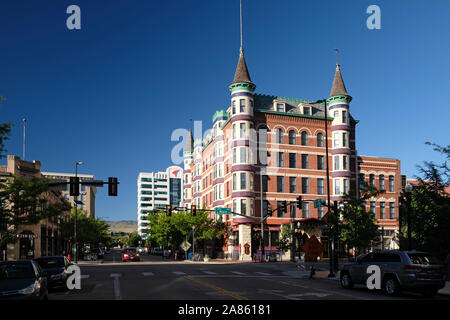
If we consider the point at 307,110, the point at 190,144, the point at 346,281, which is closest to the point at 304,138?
the point at 307,110

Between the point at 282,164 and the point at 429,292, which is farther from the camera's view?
the point at 282,164

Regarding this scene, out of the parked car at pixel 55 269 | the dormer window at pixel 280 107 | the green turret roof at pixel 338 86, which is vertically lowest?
the parked car at pixel 55 269

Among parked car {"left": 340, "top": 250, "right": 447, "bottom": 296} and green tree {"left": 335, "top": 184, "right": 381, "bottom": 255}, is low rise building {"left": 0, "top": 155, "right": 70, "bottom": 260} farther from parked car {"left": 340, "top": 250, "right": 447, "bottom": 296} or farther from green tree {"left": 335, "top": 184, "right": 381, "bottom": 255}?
parked car {"left": 340, "top": 250, "right": 447, "bottom": 296}

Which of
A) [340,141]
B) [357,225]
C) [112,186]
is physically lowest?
[357,225]

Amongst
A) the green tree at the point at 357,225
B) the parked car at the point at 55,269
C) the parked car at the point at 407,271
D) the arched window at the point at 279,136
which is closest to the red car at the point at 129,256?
the arched window at the point at 279,136

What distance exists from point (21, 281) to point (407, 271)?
44.9 feet

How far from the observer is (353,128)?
230 ft

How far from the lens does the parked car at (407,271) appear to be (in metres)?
18.5

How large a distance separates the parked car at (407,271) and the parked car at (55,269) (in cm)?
1288

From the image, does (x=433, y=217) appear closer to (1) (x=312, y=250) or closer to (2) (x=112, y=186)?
(1) (x=312, y=250)

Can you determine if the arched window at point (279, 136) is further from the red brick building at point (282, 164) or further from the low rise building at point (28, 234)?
the low rise building at point (28, 234)

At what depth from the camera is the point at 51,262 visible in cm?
2189

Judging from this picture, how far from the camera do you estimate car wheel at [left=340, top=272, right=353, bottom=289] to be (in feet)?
72.0
